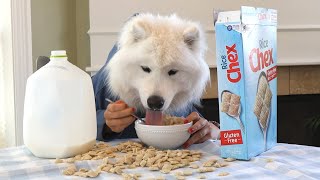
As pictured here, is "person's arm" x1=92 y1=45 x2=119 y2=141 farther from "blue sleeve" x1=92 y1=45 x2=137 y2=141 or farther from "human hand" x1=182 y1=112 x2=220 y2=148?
"human hand" x1=182 y1=112 x2=220 y2=148

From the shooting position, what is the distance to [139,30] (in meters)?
0.99

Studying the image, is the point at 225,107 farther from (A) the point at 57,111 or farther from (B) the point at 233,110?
(A) the point at 57,111

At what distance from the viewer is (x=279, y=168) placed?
2.52ft

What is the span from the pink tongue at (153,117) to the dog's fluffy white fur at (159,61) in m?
0.02

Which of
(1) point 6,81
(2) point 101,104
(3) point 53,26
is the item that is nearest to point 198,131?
(2) point 101,104

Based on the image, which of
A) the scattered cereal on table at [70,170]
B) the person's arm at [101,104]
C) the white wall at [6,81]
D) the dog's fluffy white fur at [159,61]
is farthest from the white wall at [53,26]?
the scattered cereal on table at [70,170]

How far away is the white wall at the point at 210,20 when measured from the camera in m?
2.27

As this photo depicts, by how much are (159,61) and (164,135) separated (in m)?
0.18

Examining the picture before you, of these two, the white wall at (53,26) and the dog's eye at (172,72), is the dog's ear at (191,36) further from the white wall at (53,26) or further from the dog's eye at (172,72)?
the white wall at (53,26)

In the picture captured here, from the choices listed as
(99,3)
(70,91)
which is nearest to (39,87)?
(70,91)

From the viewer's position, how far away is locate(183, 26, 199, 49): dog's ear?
3.30 ft

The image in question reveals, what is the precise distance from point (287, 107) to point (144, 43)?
187 cm

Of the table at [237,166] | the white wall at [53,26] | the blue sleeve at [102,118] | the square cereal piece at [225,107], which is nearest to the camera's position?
the table at [237,166]

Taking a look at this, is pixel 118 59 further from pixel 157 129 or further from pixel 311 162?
pixel 311 162
